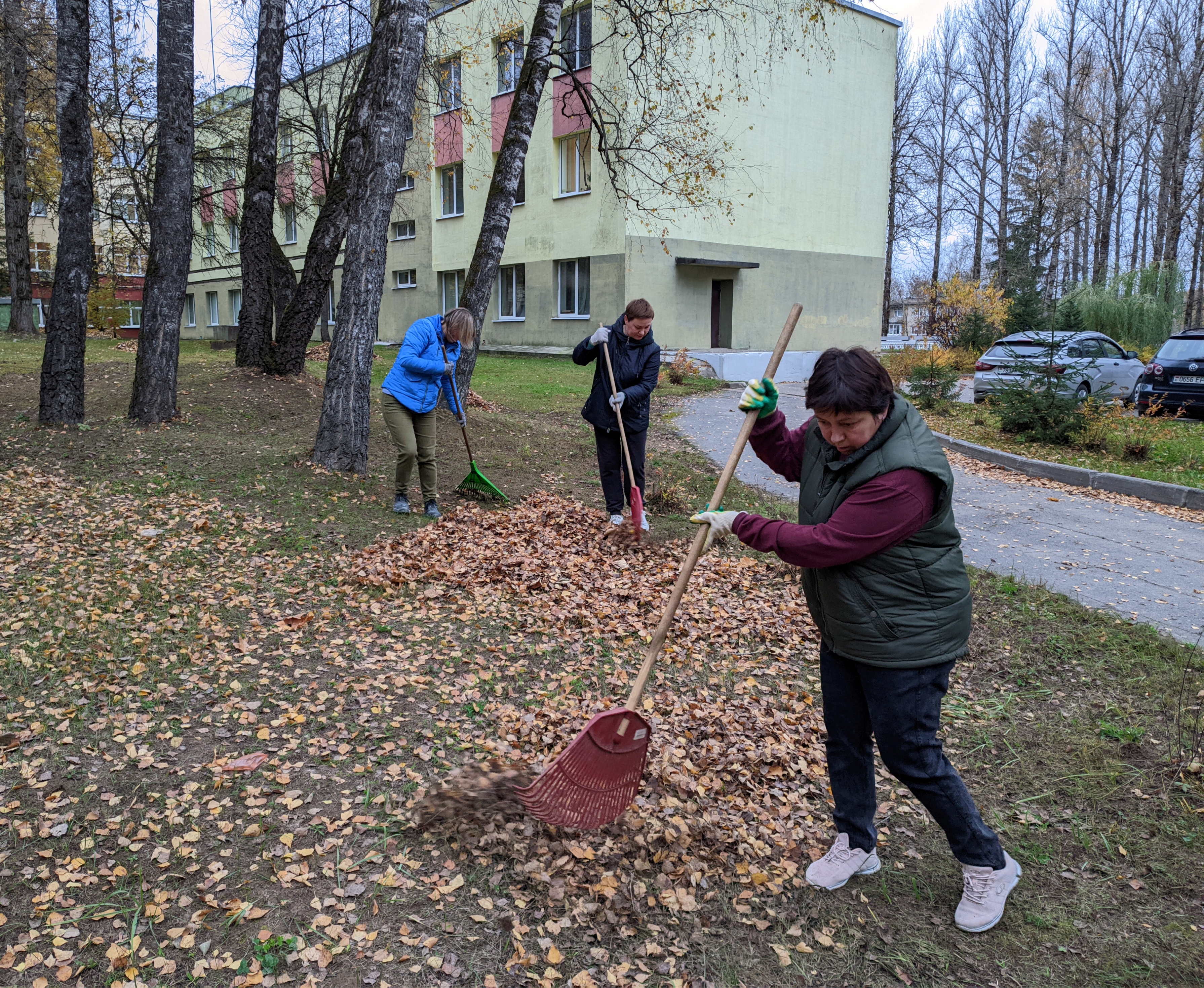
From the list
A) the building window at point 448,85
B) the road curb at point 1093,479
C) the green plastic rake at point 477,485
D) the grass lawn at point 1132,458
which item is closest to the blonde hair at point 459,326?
the green plastic rake at point 477,485

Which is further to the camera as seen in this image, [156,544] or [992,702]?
[156,544]

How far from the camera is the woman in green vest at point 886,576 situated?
7.98ft

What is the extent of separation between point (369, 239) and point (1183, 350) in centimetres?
1351

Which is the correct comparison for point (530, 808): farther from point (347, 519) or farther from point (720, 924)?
point (347, 519)

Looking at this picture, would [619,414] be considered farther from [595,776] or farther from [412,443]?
[595,776]

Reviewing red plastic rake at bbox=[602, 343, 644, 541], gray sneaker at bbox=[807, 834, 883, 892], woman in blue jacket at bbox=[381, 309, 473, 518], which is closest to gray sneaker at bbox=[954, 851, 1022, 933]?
gray sneaker at bbox=[807, 834, 883, 892]

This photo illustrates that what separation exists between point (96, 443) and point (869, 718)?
26.7ft

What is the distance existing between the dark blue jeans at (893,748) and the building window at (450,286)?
25550 mm

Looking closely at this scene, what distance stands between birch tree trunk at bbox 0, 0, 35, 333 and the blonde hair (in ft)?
44.4

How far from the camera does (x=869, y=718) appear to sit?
284cm

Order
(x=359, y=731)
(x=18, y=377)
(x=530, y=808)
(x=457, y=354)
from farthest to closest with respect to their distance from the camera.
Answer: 1. (x=18, y=377)
2. (x=457, y=354)
3. (x=359, y=731)
4. (x=530, y=808)

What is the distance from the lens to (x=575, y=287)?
913 inches

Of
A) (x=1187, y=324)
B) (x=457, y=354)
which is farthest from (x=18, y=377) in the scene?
(x=1187, y=324)

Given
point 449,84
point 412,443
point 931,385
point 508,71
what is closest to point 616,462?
point 412,443
